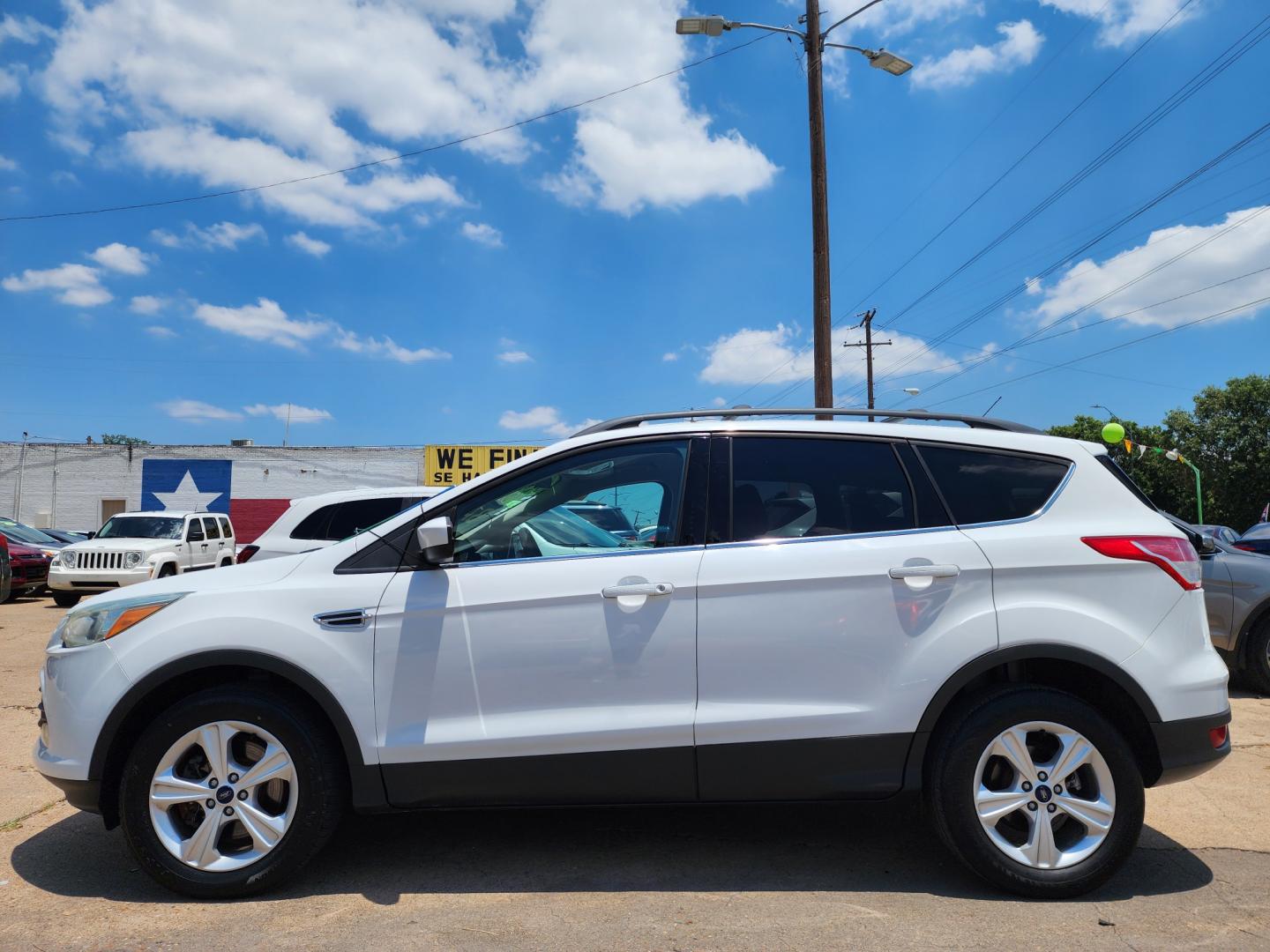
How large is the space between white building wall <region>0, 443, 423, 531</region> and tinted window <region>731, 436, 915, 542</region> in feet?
112

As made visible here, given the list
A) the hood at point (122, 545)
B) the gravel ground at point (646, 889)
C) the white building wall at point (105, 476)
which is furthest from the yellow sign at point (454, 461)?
the gravel ground at point (646, 889)

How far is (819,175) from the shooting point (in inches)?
488

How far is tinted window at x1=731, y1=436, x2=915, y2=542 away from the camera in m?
3.59

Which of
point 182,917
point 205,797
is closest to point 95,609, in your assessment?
point 205,797

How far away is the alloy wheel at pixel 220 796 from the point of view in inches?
132

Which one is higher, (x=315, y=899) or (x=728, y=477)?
(x=728, y=477)

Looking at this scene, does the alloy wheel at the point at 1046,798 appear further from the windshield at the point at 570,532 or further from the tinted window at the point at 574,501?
the windshield at the point at 570,532

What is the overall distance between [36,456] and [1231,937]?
4329cm

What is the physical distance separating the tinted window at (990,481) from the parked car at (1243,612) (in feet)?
14.6

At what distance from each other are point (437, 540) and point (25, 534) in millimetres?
20672

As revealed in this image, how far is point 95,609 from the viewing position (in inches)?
139

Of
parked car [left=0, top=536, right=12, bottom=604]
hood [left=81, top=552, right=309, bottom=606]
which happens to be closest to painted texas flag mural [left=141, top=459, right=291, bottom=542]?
parked car [left=0, top=536, right=12, bottom=604]

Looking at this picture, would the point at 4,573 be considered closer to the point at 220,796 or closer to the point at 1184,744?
the point at 220,796

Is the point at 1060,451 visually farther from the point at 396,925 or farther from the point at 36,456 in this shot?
the point at 36,456
